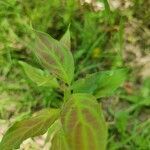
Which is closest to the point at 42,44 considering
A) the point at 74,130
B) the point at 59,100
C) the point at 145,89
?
the point at 74,130

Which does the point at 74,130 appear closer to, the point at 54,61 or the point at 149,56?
the point at 54,61

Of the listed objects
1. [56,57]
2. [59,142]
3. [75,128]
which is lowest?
[59,142]

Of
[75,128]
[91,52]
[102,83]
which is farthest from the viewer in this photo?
[91,52]

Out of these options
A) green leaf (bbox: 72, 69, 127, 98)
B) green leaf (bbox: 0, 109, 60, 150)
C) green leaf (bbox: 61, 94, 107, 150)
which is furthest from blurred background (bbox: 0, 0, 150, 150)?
green leaf (bbox: 61, 94, 107, 150)

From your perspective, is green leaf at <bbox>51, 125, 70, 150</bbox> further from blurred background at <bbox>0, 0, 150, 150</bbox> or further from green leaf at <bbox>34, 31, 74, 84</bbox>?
blurred background at <bbox>0, 0, 150, 150</bbox>

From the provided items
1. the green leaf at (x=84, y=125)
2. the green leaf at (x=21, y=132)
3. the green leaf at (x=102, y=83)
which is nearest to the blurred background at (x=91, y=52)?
the green leaf at (x=102, y=83)

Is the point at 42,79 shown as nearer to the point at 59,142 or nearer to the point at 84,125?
the point at 59,142

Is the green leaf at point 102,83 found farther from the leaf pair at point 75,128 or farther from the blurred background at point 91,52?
the blurred background at point 91,52

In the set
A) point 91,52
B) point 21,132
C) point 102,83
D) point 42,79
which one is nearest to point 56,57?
point 42,79
